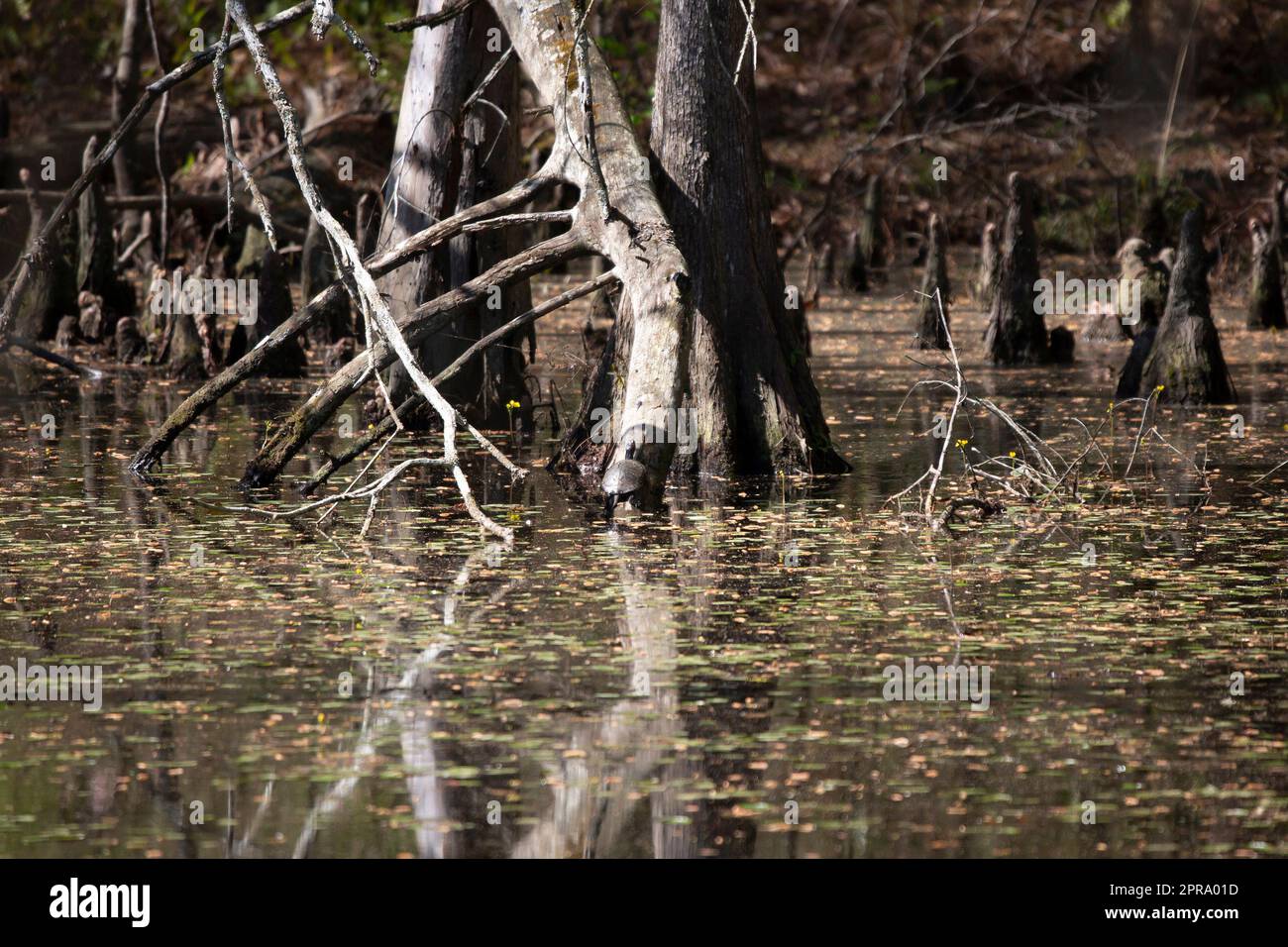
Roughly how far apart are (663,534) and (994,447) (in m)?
3.31

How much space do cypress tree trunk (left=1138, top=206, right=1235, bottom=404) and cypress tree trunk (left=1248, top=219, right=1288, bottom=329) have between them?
4.85m

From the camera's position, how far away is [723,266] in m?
9.51

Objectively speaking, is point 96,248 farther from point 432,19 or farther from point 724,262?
point 724,262

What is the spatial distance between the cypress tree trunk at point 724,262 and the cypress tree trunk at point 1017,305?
19.1ft

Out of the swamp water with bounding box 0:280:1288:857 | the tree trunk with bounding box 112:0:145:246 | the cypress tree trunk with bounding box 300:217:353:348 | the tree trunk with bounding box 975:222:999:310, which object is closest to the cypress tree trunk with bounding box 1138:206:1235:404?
the swamp water with bounding box 0:280:1288:857

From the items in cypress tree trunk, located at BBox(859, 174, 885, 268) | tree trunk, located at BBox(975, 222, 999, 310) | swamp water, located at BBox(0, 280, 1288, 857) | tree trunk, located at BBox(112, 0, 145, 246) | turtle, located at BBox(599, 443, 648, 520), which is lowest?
swamp water, located at BBox(0, 280, 1288, 857)

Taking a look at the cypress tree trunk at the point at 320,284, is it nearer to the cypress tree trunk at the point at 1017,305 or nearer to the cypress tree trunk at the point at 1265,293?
the cypress tree trunk at the point at 1017,305

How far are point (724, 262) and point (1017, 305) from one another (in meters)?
6.47

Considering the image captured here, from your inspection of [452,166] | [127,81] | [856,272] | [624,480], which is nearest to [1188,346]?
[452,166]

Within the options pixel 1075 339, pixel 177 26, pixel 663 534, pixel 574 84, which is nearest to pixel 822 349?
pixel 1075 339

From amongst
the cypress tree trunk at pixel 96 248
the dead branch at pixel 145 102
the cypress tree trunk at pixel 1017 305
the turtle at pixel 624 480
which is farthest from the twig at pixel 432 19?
the cypress tree trunk at pixel 96 248

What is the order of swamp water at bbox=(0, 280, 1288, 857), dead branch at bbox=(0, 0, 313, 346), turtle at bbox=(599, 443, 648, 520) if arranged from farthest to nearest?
dead branch at bbox=(0, 0, 313, 346) → turtle at bbox=(599, 443, 648, 520) → swamp water at bbox=(0, 280, 1288, 857)

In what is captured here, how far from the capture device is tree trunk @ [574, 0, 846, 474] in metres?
9.45

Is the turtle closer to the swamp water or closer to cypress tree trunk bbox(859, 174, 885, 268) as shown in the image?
the swamp water
